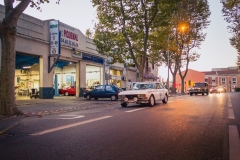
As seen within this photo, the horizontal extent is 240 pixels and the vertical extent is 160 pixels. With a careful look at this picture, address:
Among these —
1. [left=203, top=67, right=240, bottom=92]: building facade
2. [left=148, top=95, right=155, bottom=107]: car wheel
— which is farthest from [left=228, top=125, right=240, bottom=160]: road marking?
[left=203, top=67, right=240, bottom=92]: building facade

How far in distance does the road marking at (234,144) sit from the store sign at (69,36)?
20.8 m

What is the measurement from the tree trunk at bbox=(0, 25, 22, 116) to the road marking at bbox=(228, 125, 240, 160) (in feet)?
26.6

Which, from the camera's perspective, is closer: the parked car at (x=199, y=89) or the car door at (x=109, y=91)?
the car door at (x=109, y=91)

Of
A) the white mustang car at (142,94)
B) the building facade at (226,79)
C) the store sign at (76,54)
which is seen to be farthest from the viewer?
the building facade at (226,79)

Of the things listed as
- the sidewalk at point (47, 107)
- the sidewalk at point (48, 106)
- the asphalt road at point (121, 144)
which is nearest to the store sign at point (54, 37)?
the sidewalk at point (48, 106)

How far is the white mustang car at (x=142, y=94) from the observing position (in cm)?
1364

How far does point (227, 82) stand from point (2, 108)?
10329 cm

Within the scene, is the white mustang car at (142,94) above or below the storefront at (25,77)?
below

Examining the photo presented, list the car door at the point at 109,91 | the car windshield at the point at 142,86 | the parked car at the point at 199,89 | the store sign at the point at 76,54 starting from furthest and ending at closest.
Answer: the parked car at the point at 199,89 → the store sign at the point at 76,54 → the car door at the point at 109,91 → the car windshield at the point at 142,86

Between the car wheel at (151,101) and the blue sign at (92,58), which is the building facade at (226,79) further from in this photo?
the car wheel at (151,101)

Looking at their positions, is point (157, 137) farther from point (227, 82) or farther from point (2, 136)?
point (227, 82)

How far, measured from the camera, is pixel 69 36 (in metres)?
25.3

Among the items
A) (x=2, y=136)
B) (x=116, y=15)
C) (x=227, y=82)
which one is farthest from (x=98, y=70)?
(x=227, y=82)

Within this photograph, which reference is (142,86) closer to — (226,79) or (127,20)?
(127,20)
